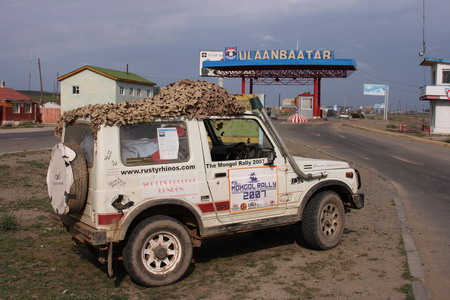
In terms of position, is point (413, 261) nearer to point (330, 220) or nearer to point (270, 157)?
point (330, 220)

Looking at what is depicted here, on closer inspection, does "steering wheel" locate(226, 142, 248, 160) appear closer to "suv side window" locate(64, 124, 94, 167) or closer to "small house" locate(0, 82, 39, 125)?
"suv side window" locate(64, 124, 94, 167)

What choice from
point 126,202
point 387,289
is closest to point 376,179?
point 387,289

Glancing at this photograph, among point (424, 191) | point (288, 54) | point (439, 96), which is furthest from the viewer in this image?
point (288, 54)

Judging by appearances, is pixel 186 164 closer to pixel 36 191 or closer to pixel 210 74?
pixel 36 191

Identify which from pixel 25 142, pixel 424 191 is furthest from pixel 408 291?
pixel 25 142

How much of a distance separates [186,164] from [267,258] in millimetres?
1886

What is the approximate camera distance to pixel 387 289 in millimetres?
5262

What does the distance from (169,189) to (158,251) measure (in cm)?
68

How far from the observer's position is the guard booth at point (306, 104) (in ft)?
204

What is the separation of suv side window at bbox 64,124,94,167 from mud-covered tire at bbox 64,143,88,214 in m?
0.11

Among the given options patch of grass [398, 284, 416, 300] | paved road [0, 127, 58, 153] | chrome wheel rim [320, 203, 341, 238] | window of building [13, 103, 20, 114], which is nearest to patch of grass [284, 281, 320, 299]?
patch of grass [398, 284, 416, 300]

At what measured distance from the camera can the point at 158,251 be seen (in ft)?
17.1

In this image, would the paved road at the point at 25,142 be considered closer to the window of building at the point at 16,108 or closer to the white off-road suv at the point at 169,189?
the white off-road suv at the point at 169,189

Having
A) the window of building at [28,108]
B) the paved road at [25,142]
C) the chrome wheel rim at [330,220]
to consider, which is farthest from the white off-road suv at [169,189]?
the window of building at [28,108]
